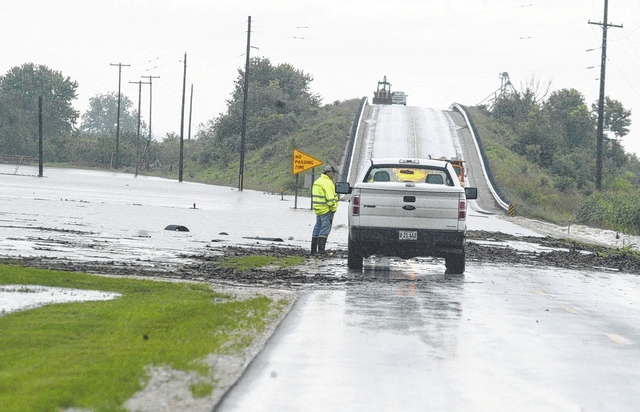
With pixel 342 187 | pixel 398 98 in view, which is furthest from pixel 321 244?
pixel 398 98

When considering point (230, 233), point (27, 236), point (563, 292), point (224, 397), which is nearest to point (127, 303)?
point (224, 397)

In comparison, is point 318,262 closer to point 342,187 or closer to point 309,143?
point 342,187

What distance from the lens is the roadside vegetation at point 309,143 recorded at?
74.4 m

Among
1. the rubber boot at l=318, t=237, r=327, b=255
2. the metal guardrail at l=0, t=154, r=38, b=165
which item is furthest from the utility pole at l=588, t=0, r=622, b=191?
the metal guardrail at l=0, t=154, r=38, b=165

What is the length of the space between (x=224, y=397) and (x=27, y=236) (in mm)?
16970

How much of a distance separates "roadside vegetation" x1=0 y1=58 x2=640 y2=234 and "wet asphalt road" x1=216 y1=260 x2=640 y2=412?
30.7 m

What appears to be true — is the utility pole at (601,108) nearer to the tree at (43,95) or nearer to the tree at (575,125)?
the tree at (575,125)

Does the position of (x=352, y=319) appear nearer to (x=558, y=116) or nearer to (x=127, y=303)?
(x=127, y=303)

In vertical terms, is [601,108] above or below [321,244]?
above

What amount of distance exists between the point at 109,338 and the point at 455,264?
11296 millimetres

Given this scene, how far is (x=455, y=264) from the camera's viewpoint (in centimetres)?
2072

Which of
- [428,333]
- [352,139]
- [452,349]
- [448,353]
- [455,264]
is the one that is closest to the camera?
[448,353]

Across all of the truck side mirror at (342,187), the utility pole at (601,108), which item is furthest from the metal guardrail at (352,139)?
the truck side mirror at (342,187)

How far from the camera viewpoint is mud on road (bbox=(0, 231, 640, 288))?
58.8ft
